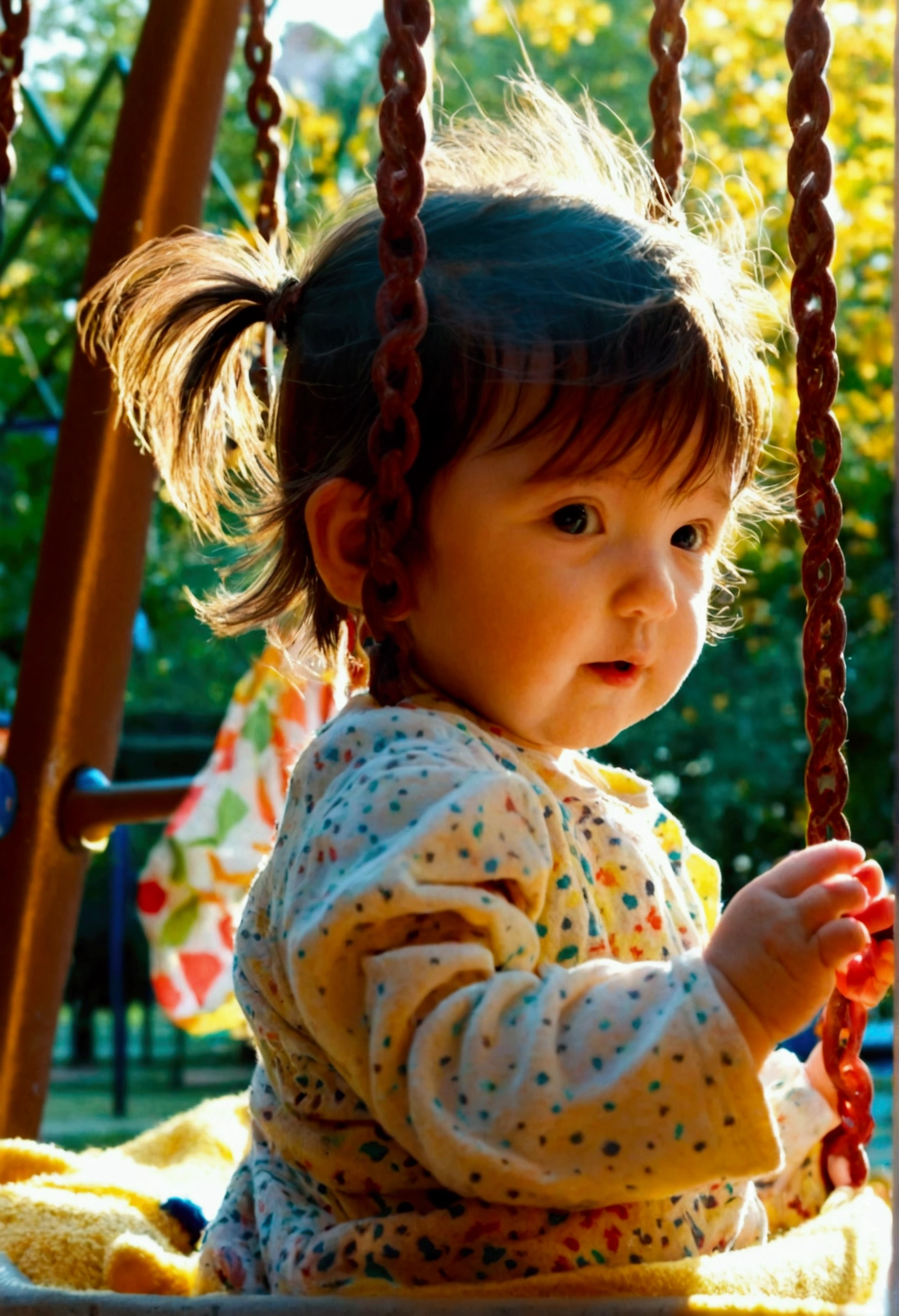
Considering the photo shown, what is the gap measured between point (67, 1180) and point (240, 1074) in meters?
3.78

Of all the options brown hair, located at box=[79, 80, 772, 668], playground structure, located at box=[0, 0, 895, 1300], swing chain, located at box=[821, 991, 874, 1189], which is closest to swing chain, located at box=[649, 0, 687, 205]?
brown hair, located at box=[79, 80, 772, 668]

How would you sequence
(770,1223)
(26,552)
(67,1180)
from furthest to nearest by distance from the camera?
(26,552) < (67,1180) < (770,1223)

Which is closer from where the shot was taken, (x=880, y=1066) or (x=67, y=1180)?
(x=67, y=1180)

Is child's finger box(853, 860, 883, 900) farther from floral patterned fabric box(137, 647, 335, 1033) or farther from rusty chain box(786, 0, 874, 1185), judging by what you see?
floral patterned fabric box(137, 647, 335, 1033)

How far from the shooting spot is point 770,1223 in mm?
1250

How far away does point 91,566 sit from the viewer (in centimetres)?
190

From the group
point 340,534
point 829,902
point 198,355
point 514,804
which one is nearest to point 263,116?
point 198,355

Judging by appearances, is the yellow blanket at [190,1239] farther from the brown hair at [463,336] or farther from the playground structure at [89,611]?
the brown hair at [463,336]

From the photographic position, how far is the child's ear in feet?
3.63

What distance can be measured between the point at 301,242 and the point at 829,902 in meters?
3.62

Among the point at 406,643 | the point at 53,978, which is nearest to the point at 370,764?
the point at 406,643

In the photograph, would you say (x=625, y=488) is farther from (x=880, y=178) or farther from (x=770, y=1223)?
(x=880, y=178)

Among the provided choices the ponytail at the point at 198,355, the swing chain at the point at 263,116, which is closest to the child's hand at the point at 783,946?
the ponytail at the point at 198,355

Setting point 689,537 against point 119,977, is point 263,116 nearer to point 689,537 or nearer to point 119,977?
point 689,537
